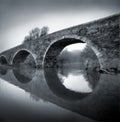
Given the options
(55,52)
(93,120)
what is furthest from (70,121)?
(55,52)

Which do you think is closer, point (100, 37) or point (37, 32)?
point (100, 37)

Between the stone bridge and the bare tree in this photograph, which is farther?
the bare tree

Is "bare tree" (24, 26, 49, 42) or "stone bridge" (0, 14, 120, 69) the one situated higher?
"bare tree" (24, 26, 49, 42)

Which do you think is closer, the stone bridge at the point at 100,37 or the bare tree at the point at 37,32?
the stone bridge at the point at 100,37

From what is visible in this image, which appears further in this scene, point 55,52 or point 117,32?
point 55,52

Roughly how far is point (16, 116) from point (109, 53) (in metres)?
5.64

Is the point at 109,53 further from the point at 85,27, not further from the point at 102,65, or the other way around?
the point at 85,27

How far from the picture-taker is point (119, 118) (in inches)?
50.7

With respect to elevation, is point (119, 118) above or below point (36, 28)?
below

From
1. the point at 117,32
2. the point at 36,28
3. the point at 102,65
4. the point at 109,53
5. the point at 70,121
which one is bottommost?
the point at 70,121

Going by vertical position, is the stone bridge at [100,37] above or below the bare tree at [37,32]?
below

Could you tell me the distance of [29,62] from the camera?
1898 cm

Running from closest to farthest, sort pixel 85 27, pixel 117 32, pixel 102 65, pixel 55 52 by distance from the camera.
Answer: pixel 117 32, pixel 102 65, pixel 85 27, pixel 55 52

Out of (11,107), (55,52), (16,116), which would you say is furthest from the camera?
(55,52)
